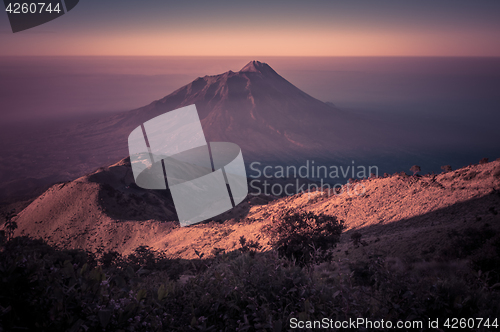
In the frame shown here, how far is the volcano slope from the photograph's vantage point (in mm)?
15359

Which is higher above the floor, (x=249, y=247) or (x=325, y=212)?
(x=249, y=247)

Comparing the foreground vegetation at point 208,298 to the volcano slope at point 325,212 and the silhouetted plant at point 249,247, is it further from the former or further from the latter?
the silhouetted plant at point 249,247

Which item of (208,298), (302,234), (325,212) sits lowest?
(325,212)

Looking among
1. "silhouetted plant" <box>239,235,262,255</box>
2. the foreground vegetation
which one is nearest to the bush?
"silhouetted plant" <box>239,235,262,255</box>

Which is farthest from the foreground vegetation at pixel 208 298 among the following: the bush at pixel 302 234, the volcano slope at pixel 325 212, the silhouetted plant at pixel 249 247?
the silhouetted plant at pixel 249 247

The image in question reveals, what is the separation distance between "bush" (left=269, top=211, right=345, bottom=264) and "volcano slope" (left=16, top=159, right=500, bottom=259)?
133 centimetres

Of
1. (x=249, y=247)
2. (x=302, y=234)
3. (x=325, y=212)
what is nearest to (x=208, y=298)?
(x=302, y=234)

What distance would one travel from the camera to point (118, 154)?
497 ft

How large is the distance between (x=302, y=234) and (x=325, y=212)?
39.5 ft

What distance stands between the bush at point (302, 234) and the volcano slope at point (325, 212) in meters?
1.33

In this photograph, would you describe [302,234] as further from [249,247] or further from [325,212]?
[325,212]

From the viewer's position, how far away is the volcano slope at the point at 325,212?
50.4ft

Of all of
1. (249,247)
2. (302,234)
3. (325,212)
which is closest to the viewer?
(302,234)

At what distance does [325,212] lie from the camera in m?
25.0
